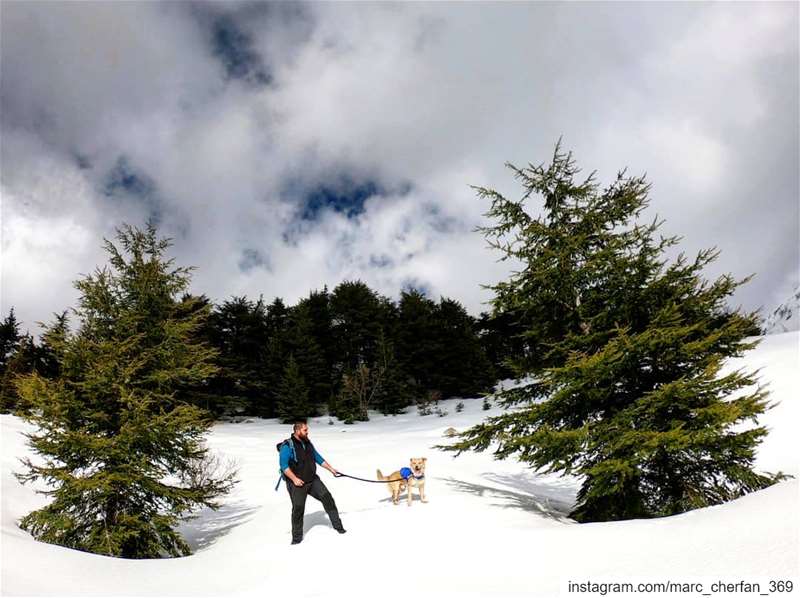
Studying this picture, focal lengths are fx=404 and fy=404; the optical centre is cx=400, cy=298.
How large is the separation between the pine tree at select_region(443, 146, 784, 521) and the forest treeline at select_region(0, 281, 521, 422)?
75.9ft

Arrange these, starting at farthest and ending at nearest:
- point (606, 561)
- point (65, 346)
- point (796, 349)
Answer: point (796, 349), point (65, 346), point (606, 561)

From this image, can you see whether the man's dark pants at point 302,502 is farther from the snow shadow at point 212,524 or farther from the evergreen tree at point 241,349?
the evergreen tree at point 241,349

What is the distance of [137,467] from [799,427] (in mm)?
20409

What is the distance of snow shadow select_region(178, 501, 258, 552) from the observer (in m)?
9.07

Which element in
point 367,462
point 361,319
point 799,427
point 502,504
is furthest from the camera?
point 361,319

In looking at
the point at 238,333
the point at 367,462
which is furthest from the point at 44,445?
the point at 238,333

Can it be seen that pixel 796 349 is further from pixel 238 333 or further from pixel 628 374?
pixel 238 333

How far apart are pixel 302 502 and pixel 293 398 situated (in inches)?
1075

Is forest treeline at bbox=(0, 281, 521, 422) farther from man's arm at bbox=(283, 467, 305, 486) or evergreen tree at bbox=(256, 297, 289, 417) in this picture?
man's arm at bbox=(283, 467, 305, 486)

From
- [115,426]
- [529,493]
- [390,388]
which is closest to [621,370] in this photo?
[529,493]

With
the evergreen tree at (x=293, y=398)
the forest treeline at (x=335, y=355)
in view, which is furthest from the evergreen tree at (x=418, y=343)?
the evergreen tree at (x=293, y=398)

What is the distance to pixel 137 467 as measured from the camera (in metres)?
7.45

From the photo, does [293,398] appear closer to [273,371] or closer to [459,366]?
[273,371]

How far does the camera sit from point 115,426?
7863 mm
